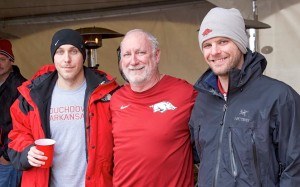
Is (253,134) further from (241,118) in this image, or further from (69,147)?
(69,147)

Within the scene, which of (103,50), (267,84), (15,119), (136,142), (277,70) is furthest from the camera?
(103,50)

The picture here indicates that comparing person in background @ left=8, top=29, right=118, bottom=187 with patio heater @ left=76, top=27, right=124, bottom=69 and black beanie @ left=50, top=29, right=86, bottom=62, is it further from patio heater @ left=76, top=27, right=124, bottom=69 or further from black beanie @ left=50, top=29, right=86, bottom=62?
patio heater @ left=76, top=27, right=124, bottom=69

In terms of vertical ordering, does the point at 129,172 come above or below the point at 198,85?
below

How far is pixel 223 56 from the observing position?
1930mm

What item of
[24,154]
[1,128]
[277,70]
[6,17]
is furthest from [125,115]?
[6,17]

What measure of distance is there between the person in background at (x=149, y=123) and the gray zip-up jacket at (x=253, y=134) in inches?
11.3

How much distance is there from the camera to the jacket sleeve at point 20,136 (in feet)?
7.80

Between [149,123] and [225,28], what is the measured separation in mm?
660

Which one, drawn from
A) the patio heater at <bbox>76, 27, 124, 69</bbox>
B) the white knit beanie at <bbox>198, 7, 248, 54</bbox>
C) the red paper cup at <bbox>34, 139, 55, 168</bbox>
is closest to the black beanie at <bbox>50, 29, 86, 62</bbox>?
the red paper cup at <bbox>34, 139, 55, 168</bbox>

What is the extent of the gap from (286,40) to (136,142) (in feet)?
6.81

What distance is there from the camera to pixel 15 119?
97.1 inches

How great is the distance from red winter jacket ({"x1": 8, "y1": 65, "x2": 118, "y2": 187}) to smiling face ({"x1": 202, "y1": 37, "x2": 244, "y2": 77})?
776 millimetres

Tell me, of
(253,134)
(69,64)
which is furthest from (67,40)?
(253,134)

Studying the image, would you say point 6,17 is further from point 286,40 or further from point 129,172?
point 129,172
